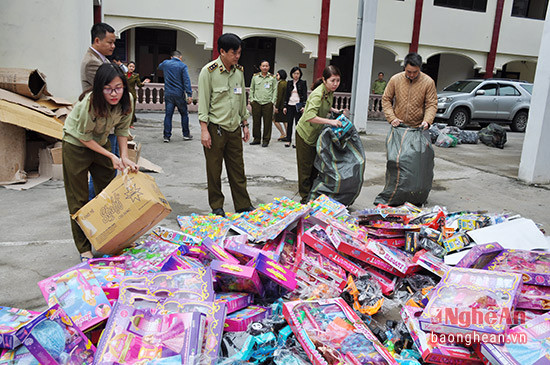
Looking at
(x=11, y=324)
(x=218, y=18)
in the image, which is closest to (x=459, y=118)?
(x=218, y=18)

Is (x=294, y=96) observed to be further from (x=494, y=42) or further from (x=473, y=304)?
(x=494, y=42)

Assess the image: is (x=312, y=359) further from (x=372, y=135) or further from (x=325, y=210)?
(x=372, y=135)

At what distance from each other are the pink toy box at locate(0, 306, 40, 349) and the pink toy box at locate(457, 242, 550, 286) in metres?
2.70

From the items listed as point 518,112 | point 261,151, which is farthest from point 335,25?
point 261,151

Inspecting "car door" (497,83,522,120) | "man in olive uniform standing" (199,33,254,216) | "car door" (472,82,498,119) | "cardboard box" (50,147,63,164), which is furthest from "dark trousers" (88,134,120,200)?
"car door" (497,83,522,120)

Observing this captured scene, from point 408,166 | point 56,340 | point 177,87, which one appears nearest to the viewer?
point 56,340

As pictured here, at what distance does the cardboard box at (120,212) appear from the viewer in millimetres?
3146

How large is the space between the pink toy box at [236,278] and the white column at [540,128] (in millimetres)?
5635

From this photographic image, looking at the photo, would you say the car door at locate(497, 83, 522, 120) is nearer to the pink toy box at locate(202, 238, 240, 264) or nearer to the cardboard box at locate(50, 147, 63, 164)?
the cardboard box at locate(50, 147, 63, 164)

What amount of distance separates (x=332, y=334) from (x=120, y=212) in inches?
65.8

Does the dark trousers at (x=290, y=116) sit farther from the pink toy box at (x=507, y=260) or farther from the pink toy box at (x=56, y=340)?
the pink toy box at (x=56, y=340)

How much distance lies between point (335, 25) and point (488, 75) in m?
7.02

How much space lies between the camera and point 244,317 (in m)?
2.62

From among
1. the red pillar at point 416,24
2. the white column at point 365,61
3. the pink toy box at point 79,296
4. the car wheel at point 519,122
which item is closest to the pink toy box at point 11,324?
the pink toy box at point 79,296
